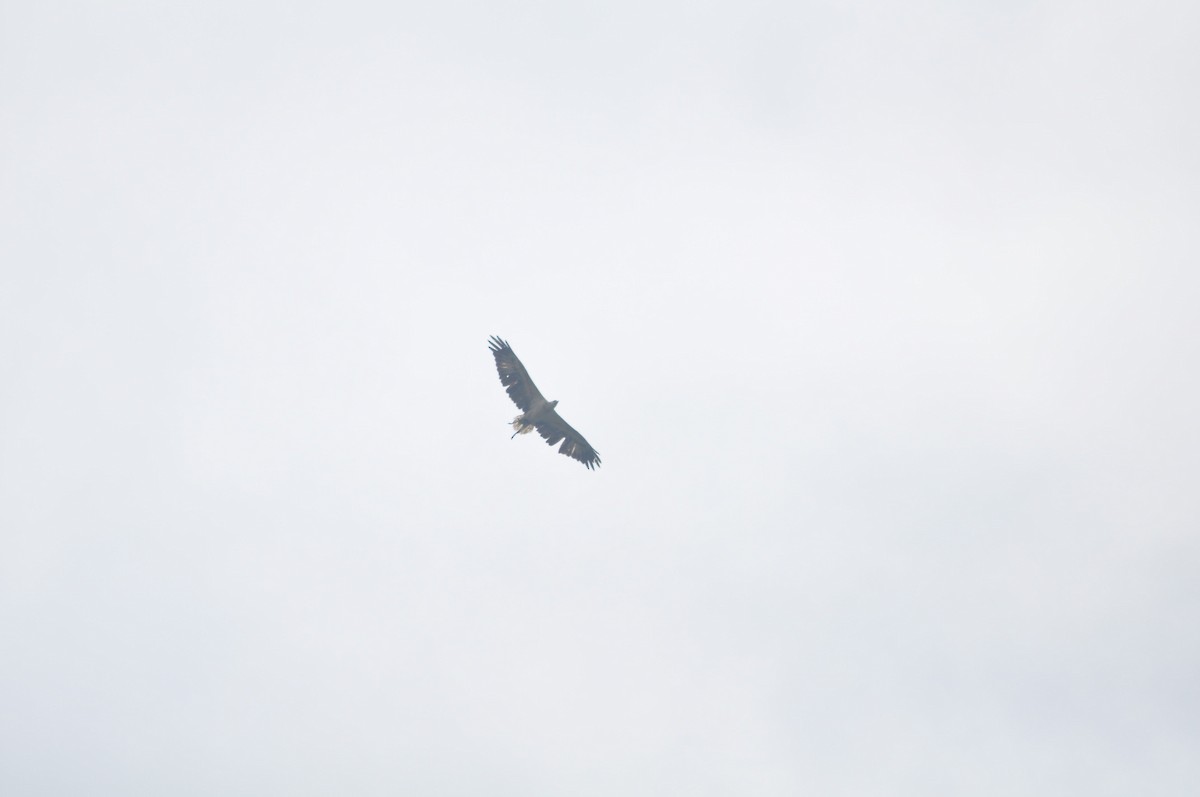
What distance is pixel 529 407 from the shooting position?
202 feet

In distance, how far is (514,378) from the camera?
60844mm

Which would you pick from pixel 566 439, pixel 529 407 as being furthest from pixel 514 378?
pixel 566 439

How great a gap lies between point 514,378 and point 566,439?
17.3 ft

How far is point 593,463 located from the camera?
64562mm

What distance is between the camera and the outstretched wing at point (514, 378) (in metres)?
60.5

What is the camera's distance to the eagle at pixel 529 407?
6062 centimetres

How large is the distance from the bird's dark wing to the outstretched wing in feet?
4.31

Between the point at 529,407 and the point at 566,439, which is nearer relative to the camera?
the point at 529,407

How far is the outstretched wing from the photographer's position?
60.5m

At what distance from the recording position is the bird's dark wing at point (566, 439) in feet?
206

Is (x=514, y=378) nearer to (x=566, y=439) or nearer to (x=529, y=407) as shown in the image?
(x=529, y=407)

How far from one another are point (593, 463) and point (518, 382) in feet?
22.7

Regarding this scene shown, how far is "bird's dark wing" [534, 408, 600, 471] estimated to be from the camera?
6277 centimetres

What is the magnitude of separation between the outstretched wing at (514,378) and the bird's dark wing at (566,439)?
131cm
